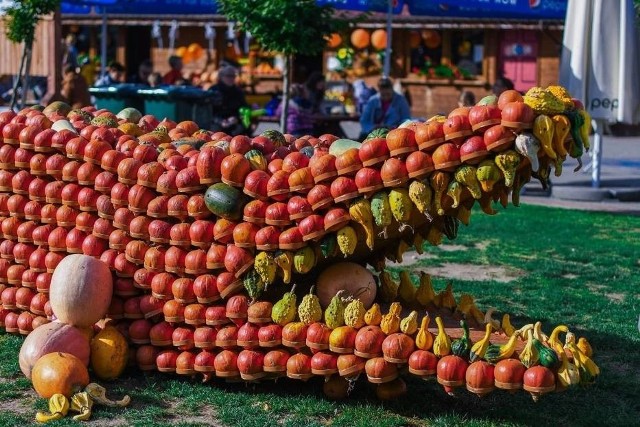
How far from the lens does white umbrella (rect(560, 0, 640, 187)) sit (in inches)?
535

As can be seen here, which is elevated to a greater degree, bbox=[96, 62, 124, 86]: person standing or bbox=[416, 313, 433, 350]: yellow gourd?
bbox=[96, 62, 124, 86]: person standing

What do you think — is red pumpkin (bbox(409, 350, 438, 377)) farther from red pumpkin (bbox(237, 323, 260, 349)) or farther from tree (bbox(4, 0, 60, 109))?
tree (bbox(4, 0, 60, 109))

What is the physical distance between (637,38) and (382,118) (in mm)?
3387

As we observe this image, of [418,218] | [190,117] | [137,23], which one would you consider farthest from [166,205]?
[137,23]

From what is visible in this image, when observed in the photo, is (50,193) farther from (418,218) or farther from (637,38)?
(637,38)

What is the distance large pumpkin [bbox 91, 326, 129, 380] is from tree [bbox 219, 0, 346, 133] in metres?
8.28

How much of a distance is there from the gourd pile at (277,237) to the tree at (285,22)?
7206 mm

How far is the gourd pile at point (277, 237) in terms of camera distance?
206 inches

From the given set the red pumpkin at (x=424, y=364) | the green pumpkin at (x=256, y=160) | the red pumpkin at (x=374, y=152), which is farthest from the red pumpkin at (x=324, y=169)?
the red pumpkin at (x=424, y=364)

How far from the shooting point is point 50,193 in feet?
21.3

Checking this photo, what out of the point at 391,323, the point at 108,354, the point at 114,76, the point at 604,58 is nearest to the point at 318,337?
the point at 391,323

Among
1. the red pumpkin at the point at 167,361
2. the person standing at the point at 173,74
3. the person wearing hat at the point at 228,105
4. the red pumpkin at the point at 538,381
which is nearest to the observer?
the red pumpkin at the point at 538,381

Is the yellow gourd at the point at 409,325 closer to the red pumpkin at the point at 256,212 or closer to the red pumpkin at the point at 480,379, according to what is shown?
the red pumpkin at the point at 480,379

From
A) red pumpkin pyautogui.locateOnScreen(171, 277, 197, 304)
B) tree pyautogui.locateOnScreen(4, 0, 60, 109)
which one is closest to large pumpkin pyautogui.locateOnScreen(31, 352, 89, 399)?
red pumpkin pyautogui.locateOnScreen(171, 277, 197, 304)
